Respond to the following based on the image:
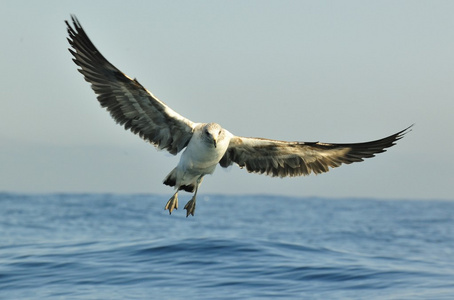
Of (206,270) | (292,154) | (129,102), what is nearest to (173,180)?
(129,102)

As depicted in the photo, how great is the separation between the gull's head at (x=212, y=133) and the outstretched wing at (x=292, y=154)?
1124 mm

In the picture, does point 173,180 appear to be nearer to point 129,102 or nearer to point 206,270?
point 129,102

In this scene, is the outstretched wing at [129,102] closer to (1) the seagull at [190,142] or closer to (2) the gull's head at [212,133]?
(1) the seagull at [190,142]

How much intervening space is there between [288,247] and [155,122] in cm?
808

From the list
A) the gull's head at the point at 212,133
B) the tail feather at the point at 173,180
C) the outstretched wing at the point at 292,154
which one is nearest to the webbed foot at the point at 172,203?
the tail feather at the point at 173,180

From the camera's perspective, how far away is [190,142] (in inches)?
452

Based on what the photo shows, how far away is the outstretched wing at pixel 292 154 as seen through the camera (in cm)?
1191

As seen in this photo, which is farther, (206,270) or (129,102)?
(206,270)

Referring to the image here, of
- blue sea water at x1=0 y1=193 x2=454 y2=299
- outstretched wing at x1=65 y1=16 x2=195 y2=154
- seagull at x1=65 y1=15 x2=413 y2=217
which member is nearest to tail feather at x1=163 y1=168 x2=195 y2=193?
seagull at x1=65 y1=15 x2=413 y2=217

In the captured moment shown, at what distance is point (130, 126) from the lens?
12.0 m

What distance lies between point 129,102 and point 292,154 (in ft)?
10.7

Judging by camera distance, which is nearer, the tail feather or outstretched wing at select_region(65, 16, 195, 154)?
outstretched wing at select_region(65, 16, 195, 154)

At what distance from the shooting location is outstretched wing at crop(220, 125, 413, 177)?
11906 mm

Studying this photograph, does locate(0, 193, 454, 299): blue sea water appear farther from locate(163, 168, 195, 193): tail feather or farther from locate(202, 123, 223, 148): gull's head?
locate(202, 123, 223, 148): gull's head
